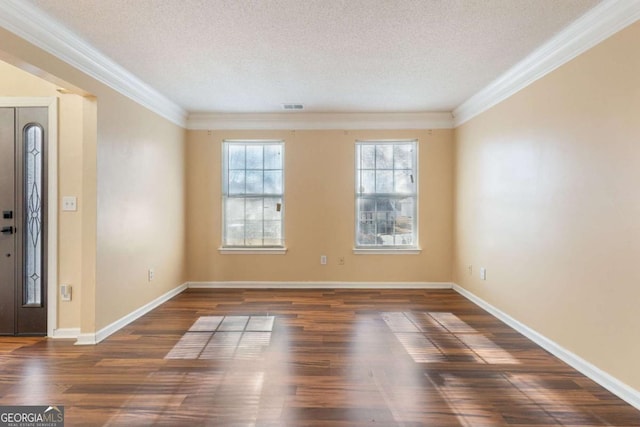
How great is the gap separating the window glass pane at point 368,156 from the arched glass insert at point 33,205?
369cm

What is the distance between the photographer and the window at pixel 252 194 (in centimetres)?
493

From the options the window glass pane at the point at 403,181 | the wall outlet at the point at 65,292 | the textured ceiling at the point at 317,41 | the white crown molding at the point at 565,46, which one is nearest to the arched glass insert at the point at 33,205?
the wall outlet at the point at 65,292

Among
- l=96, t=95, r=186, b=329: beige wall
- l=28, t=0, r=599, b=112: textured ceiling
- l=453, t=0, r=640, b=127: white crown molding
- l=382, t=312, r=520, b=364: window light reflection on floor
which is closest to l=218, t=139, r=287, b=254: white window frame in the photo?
l=96, t=95, r=186, b=329: beige wall

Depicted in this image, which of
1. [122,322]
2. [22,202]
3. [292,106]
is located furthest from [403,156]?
[22,202]

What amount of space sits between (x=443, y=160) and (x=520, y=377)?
316 centimetres

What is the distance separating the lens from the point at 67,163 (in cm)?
300

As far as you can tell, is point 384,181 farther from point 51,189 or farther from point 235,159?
point 51,189

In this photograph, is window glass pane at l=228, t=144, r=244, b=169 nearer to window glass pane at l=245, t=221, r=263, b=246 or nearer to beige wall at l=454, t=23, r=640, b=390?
window glass pane at l=245, t=221, r=263, b=246

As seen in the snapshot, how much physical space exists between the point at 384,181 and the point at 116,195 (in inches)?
134

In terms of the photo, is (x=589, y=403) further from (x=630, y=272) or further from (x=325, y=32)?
(x=325, y=32)

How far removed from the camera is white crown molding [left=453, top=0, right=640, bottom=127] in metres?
2.11

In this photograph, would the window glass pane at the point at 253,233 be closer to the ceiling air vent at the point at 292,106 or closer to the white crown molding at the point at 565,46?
the ceiling air vent at the point at 292,106

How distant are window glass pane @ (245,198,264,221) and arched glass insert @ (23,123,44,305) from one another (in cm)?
→ 242

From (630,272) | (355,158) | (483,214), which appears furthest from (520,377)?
(355,158)
